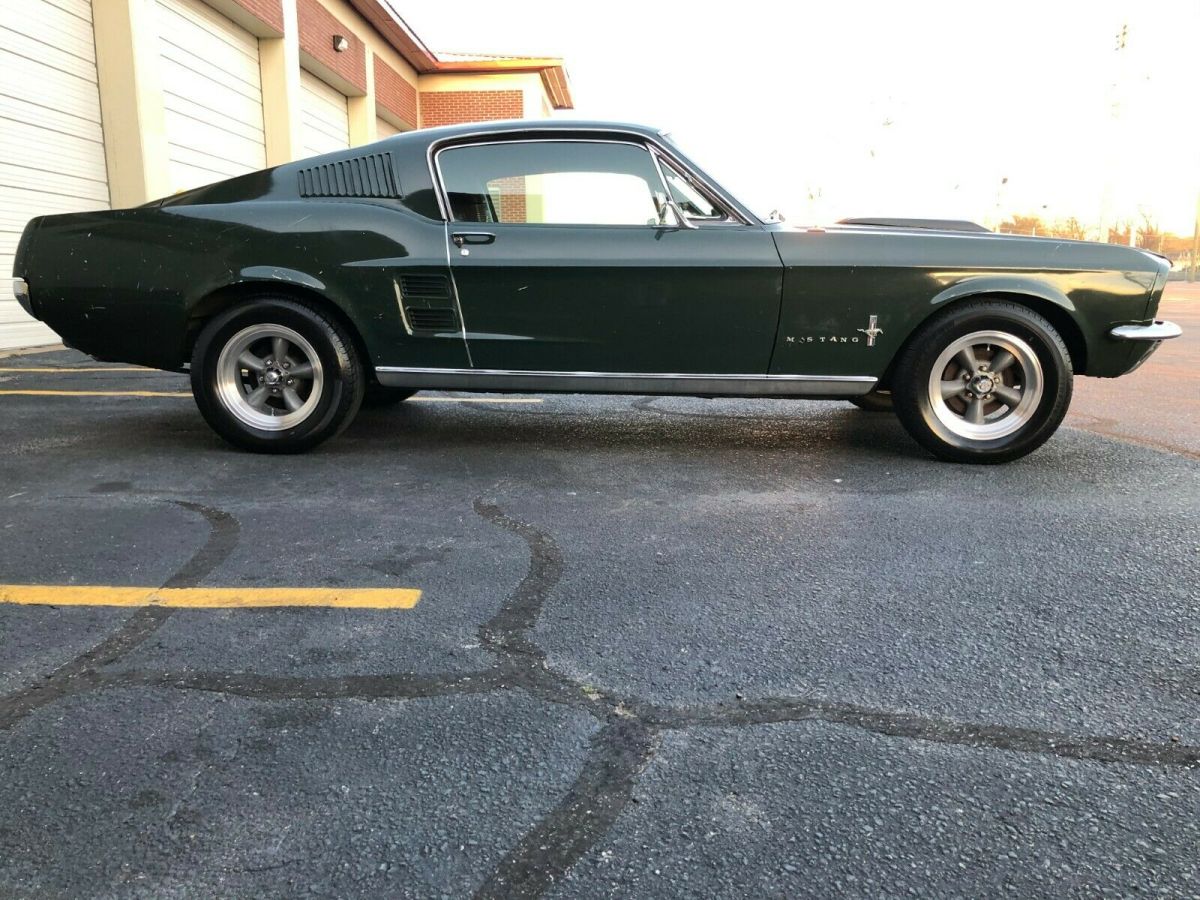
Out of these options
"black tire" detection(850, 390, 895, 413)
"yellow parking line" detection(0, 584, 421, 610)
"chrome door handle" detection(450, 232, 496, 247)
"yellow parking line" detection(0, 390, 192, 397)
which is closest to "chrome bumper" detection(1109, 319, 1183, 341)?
"black tire" detection(850, 390, 895, 413)

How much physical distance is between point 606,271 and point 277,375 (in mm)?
1702

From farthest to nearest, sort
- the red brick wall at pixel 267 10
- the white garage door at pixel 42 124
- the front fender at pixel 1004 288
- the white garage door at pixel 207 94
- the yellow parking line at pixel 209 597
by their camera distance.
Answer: the red brick wall at pixel 267 10
the white garage door at pixel 207 94
the white garage door at pixel 42 124
the front fender at pixel 1004 288
the yellow parking line at pixel 209 597

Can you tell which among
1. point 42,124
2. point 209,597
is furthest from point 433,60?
point 209,597

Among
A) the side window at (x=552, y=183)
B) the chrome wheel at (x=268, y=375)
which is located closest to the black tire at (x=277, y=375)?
the chrome wheel at (x=268, y=375)

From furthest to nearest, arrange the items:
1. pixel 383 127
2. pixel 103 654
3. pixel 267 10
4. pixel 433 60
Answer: pixel 433 60 < pixel 383 127 < pixel 267 10 < pixel 103 654

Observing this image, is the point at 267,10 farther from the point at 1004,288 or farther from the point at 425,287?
the point at 1004,288

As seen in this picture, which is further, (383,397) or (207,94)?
(207,94)

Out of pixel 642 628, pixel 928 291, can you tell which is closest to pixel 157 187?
pixel 928 291

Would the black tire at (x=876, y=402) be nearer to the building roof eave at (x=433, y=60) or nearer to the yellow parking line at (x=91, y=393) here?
the yellow parking line at (x=91, y=393)

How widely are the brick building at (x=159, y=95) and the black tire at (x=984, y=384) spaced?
28.0 feet

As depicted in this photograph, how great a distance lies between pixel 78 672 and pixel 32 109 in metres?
8.54

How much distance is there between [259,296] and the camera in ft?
13.5

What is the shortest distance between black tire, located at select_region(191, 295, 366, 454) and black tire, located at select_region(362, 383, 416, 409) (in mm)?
951

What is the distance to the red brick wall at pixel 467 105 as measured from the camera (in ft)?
67.9
